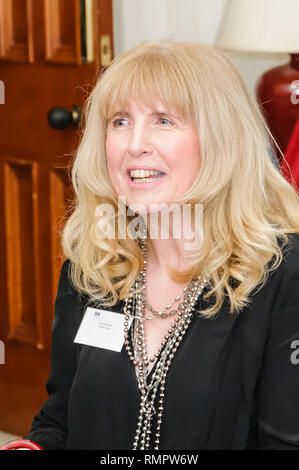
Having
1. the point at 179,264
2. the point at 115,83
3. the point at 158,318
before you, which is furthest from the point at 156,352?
the point at 115,83

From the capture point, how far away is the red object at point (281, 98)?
2.16m

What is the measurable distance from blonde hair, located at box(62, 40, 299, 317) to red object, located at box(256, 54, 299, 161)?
705mm

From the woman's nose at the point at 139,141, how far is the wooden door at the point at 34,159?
39.2 inches

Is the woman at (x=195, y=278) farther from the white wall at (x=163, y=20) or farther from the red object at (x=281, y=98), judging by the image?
the white wall at (x=163, y=20)

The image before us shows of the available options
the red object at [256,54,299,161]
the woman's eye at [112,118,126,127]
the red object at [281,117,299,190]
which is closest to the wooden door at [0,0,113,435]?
the red object at [256,54,299,161]

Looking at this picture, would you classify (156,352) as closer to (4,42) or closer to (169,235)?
(169,235)

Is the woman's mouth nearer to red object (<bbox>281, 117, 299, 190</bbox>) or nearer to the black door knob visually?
red object (<bbox>281, 117, 299, 190</bbox>)

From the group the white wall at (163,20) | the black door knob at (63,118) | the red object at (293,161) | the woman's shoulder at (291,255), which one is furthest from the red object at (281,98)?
the woman's shoulder at (291,255)

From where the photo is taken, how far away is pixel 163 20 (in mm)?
2697

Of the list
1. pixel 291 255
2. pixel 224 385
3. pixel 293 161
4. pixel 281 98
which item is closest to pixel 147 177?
pixel 291 255

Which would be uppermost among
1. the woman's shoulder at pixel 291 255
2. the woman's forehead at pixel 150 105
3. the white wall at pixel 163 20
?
the white wall at pixel 163 20

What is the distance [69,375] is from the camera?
1.56m

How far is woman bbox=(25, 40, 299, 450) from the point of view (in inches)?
52.3

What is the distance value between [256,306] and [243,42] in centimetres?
118
